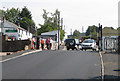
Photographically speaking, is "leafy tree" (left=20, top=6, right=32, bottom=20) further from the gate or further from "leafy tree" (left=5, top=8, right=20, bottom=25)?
the gate

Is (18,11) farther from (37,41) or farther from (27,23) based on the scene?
(37,41)

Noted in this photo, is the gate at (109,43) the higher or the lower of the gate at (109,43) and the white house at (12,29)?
the lower

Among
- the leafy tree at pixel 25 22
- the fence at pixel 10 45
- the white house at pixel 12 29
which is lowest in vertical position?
the fence at pixel 10 45

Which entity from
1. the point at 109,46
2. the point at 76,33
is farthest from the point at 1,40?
the point at 76,33

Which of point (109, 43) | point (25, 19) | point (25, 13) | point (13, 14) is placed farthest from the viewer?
point (13, 14)

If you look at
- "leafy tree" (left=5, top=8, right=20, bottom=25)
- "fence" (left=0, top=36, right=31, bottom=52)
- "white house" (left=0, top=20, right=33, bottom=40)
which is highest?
"leafy tree" (left=5, top=8, right=20, bottom=25)

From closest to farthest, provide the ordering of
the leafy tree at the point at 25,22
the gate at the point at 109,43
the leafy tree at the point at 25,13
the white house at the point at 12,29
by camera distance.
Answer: the gate at the point at 109,43 → the white house at the point at 12,29 → the leafy tree at the point at 25,22 → the leafy tree at the point at 25,13

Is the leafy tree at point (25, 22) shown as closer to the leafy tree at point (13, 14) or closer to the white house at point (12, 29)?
the leafy tree at point (13, 14)

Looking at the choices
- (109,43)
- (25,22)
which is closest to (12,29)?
(25,22)

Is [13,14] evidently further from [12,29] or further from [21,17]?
[12,29]

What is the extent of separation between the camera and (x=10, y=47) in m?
37.5

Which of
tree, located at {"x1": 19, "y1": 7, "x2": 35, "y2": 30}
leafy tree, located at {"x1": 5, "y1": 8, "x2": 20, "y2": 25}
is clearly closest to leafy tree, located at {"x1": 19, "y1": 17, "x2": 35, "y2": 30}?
tree, located at {"x1": 19, "y1": 7, "x2": 35, "y2": 30}

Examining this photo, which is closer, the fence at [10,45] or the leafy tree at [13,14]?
the fence at [10,45]

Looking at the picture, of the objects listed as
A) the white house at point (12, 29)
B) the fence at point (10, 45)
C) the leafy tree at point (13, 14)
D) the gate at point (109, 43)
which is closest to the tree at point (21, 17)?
the leafy tree at point (13, 14)
